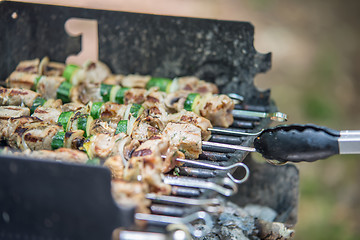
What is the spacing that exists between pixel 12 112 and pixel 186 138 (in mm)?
1375

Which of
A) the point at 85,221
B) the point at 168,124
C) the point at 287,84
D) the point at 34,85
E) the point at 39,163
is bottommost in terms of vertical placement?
the point at 85,221

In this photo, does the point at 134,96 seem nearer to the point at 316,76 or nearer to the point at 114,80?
the point at 114,80

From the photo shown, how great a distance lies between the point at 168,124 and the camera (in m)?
3.54

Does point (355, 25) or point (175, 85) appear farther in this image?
point (355, 25)

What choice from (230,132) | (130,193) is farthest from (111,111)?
(130,193)

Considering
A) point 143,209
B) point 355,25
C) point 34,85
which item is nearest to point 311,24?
point 355,25

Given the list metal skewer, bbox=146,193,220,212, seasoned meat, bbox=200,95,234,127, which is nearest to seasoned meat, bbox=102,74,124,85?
seasoned meat, bbox=200,95,234,127

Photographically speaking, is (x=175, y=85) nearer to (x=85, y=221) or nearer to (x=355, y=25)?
(x=85, y=221)

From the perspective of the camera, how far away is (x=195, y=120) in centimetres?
366

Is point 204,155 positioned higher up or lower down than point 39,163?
higher up

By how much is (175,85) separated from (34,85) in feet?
4.17

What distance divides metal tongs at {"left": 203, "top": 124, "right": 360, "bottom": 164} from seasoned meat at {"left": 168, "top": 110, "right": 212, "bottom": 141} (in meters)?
0.54

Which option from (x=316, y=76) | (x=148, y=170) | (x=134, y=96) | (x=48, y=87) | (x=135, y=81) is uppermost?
(x=316, y=76)

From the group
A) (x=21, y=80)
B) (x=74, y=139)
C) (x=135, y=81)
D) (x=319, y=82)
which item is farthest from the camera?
(x=319, y=82)
